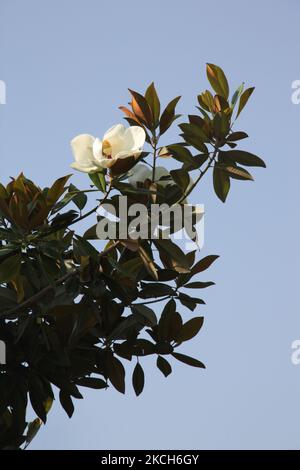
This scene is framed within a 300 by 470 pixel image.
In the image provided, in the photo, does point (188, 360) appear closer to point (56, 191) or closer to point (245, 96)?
point (56, 191)

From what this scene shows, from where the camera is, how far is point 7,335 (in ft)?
7.03

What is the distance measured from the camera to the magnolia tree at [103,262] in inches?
81.0

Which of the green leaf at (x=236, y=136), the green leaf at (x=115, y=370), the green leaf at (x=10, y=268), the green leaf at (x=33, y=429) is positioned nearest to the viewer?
the green leaf at (x=10, y=268)

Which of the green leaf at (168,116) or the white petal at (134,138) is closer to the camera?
the white petal at (134,138)

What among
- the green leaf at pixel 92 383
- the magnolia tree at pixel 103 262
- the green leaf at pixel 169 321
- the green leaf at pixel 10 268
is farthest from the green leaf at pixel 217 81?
the green leaf at pixel 92 383

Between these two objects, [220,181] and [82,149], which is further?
[220,181]

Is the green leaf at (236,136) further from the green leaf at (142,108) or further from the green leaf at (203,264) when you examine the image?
the green leaf at (203,264)

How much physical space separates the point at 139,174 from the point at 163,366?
1.65 feet

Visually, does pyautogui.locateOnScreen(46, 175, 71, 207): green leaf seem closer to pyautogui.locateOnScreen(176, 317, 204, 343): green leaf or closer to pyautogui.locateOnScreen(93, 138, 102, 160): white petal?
pyautogui.locateOnScreen(93, 138, 102, 160): white petal

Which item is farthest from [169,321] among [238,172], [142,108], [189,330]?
[142,108]

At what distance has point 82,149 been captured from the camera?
2084mm

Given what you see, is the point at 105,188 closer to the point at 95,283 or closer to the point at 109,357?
the point at 95,283
